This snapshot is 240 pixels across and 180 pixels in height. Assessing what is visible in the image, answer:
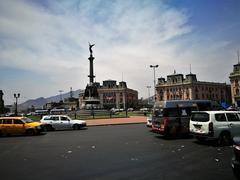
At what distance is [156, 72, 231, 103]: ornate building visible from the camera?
13500cm

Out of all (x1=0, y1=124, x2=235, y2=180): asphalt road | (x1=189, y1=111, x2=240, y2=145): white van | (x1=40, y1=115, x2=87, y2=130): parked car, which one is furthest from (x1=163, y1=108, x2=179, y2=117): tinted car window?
(x1=40, y1=115, x2=87, y2=130): parked car

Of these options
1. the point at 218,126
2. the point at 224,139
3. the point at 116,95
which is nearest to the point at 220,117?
the point at 218,126

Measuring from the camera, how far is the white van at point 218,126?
13234mm

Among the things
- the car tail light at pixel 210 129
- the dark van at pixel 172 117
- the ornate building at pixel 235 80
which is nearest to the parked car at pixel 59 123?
the dark van at pixel 172 117

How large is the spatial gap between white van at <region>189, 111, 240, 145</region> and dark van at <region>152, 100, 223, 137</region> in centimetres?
242

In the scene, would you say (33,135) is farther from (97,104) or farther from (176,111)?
A: (97,104)

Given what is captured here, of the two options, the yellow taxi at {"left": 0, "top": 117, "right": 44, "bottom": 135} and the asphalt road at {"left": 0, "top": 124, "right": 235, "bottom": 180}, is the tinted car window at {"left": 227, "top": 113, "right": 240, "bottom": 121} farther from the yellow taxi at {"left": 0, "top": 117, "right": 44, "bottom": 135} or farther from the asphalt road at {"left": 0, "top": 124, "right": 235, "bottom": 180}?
the yellow taxi at {"left": 0, "top": 117, "right": 44, "bottom": 135}

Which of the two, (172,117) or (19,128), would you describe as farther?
(19,128)

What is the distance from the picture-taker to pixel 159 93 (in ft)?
502

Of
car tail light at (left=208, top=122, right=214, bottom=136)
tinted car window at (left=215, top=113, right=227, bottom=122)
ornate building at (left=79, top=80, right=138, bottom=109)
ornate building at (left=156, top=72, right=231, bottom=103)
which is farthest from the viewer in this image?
ornate building at (left=79, top=80, right=138, bottom=109)

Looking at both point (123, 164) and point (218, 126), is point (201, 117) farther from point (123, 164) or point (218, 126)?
point (123, 164)

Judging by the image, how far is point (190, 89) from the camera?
5315 inches

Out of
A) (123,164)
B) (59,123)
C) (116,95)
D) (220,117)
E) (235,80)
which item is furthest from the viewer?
(116,95)

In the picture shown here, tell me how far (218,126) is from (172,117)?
355 centimetres
